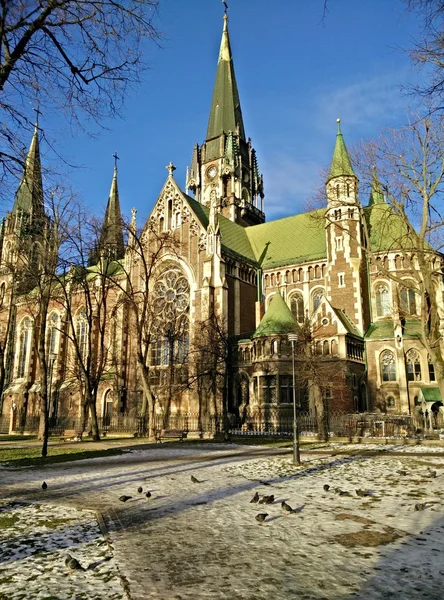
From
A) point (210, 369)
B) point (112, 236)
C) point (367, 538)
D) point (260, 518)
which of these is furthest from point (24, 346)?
point (367, 538)

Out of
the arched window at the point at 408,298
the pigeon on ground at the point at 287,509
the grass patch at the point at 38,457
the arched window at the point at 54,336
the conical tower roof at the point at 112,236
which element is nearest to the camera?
the pigeon on ground at the point at 287,509

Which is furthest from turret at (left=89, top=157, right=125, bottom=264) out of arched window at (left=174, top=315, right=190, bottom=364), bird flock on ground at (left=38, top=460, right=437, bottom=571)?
bird flock on ground at (left=38, top=460, right=437, bottom=571)

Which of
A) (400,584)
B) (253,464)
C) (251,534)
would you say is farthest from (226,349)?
(400,584)

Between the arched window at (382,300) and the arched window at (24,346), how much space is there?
122 feet

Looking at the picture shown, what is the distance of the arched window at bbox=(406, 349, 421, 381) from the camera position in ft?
111

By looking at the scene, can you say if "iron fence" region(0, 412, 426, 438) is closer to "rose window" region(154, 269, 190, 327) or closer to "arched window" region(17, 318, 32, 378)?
"rose window" region(154, 269, 190, 327)

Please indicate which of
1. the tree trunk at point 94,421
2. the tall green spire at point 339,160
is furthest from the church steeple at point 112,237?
the tall green spire at point 339,160

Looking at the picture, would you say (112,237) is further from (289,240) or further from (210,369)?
(289,240)

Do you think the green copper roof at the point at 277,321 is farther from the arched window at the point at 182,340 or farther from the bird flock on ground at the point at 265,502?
the bird flock on ground at the point at 265,502

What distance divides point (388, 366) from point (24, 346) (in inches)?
1560

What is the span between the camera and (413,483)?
11.1 meters

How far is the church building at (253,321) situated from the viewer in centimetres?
3288

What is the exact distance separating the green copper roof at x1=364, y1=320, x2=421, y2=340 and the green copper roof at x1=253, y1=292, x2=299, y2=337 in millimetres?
Answer: 6097

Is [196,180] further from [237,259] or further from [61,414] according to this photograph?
[61,414]
